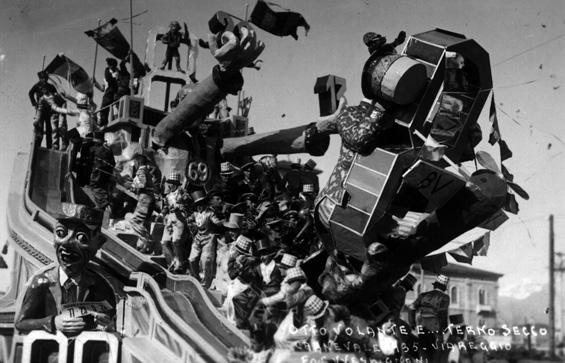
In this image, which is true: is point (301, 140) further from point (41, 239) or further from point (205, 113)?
point (41, 239)

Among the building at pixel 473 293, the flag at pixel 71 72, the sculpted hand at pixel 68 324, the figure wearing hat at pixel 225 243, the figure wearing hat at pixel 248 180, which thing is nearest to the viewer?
the building at pixel 473 293

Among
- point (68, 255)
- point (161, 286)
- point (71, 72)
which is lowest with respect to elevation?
point (161, 286)

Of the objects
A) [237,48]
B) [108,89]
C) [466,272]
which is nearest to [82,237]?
[237,48]

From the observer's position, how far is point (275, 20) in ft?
24.2

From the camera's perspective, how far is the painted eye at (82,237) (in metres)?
7.62

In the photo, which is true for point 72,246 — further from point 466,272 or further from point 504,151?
point 504,151

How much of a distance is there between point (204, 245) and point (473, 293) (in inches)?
119

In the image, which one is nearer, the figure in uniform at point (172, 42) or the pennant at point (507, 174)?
the pennant at point (507, 174)

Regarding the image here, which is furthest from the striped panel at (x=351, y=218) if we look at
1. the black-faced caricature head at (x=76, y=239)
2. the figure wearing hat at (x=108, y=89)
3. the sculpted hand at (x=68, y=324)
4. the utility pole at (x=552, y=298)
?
the figure wearing hat at (x=108, y=89)

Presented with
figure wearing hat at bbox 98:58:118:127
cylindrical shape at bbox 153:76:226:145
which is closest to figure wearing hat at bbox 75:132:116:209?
cylindrical shape at bbox 153:76:226:145

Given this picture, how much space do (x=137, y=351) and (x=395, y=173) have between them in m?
3.10

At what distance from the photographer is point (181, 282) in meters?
7.86

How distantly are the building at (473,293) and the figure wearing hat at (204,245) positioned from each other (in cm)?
226

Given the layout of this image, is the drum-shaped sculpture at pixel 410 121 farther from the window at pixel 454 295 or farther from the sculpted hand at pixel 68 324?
the sculpted hand at pixel 68 324
